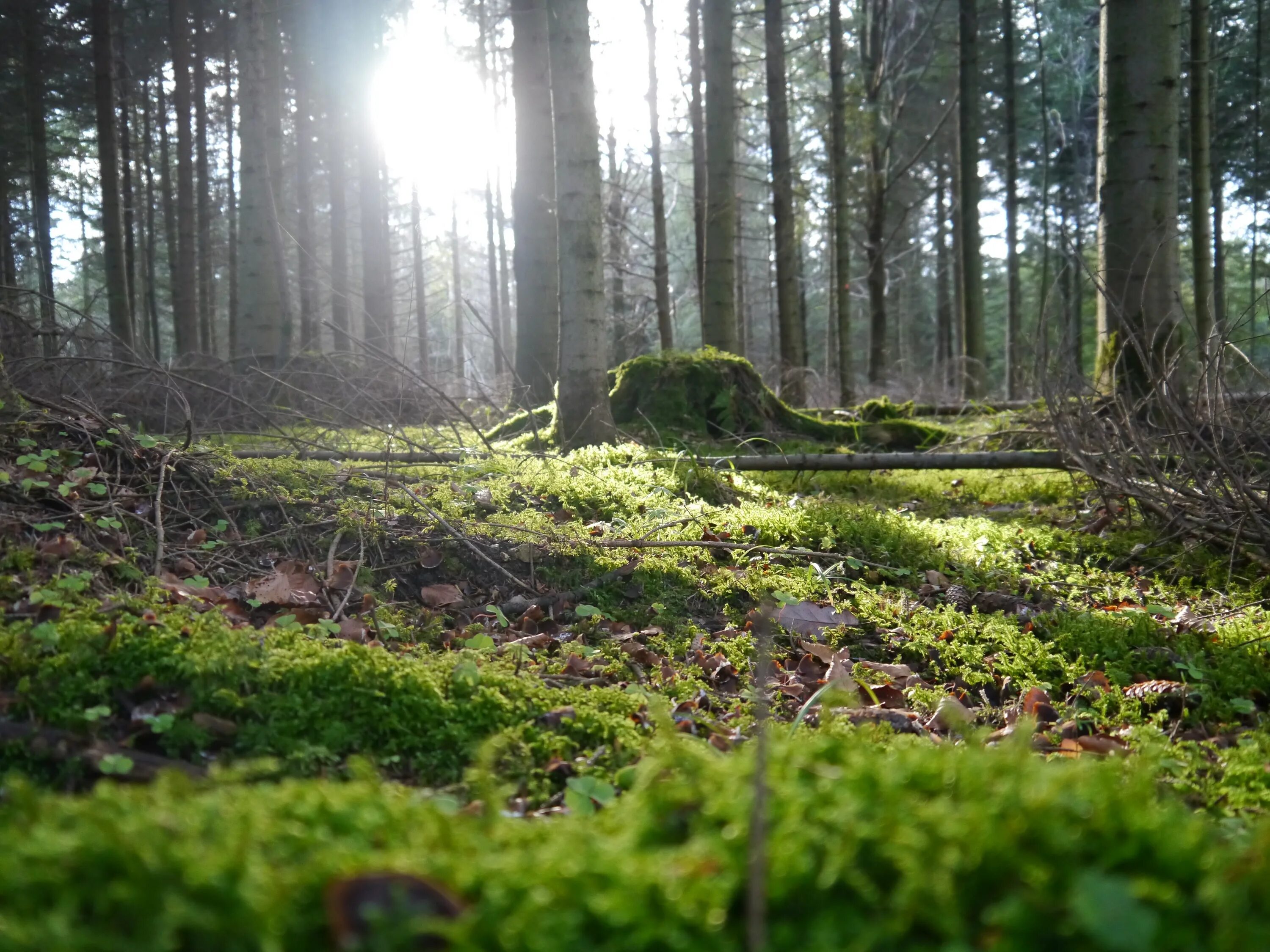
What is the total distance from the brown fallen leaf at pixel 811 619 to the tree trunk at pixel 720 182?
24.2 feet

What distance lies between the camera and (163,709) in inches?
88.2

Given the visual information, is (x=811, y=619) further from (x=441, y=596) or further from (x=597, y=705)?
(x=441, y=596)

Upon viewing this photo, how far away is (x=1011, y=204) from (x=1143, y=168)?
15787 mm

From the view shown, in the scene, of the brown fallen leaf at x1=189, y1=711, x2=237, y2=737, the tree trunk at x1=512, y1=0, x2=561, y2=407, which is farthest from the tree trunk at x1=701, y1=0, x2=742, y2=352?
the brown fallen leaf at x1=189, y1=711, x2=237, y2=737

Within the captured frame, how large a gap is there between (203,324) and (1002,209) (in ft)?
76.0

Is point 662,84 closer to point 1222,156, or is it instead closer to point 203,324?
point 203,324

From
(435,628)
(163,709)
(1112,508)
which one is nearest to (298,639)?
(163,709)

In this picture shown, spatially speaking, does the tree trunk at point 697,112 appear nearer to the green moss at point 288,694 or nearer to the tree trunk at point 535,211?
the tree trunk at point 535,211

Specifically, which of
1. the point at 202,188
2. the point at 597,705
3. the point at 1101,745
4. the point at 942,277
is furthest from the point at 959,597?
the point at 942,277

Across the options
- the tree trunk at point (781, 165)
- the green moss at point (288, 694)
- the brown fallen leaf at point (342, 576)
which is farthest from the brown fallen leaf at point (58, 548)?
the tree trunk at point (781, 165)

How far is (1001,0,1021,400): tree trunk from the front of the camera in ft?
54.0

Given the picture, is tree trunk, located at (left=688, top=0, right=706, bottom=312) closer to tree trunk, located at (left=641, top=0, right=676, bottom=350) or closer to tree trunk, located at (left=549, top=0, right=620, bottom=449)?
tree trunk, located at (left=641, top=0, right=676, bottom=350)

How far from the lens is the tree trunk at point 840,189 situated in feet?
47.9

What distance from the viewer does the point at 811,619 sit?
3725mm
